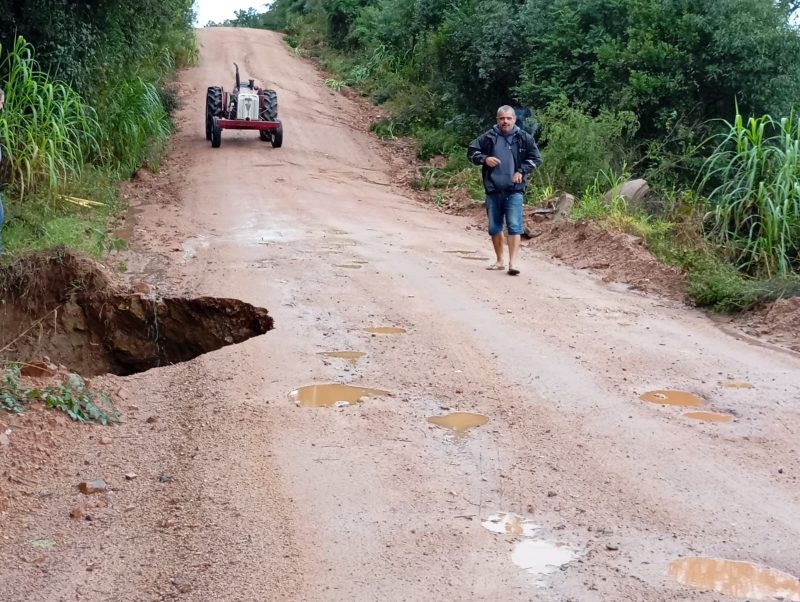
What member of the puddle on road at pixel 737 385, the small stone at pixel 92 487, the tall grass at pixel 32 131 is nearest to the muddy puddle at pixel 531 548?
the small stone at pixel 92 487

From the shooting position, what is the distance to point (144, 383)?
6180 mm

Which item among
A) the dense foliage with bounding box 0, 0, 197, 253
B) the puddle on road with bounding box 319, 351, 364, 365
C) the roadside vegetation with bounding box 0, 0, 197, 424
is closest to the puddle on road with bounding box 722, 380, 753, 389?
the puddle on road with bounding box 319, 351, 364, 365

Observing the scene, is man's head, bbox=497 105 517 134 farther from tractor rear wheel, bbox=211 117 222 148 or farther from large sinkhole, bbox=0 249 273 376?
tractor rear wheel, bbox=211 117 222 148

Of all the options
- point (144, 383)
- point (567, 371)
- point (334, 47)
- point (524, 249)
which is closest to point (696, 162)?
point (524, 249)

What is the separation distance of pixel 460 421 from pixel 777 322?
13.9ft

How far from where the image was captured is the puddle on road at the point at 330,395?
5.75 m

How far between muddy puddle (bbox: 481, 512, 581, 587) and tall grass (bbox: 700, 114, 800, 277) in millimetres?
6424

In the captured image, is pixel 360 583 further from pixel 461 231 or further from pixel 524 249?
pixel 461 231

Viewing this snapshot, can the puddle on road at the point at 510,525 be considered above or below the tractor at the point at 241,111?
below

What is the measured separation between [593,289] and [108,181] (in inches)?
298

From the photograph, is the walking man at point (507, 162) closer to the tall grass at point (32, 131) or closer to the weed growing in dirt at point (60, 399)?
the tall grass at point (32, 131)

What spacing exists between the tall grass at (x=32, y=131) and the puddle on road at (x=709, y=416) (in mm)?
8199

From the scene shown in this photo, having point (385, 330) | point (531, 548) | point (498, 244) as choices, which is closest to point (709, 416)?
point (531, 548)

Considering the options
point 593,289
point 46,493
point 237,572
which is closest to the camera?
point 237,572
